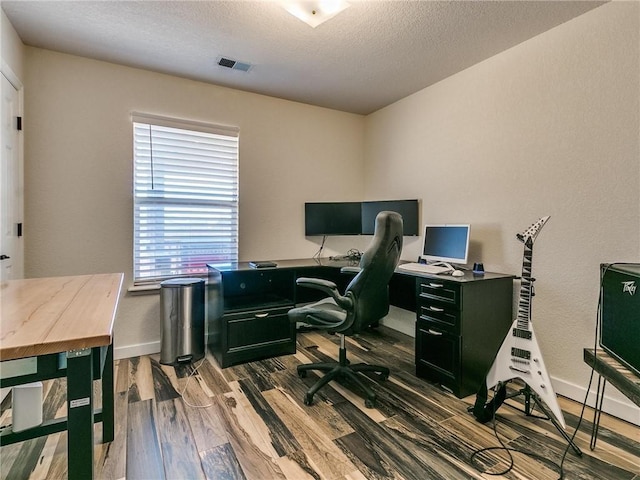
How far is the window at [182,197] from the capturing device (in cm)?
292

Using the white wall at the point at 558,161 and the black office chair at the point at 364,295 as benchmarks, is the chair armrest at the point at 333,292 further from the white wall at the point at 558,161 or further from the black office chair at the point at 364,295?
the white wall at the point at 558,161

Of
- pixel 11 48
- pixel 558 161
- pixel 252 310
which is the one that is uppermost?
pixel 11 48

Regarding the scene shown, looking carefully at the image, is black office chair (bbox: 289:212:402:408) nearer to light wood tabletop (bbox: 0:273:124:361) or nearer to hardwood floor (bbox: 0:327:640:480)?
hardwood floor (bbox: 0:327:640:480)

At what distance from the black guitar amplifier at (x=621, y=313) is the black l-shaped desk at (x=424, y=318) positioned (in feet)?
2.28

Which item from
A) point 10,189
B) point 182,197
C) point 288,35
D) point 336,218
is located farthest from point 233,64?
point 10,189

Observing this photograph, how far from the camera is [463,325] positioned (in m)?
2.15

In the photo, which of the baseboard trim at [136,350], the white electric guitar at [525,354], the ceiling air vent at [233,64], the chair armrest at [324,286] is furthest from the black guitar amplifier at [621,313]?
the baseboard trim at [136,350]

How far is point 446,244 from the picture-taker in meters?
2.79

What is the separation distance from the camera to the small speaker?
4.62 ft

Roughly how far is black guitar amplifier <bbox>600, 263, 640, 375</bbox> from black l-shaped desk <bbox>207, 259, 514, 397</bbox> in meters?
0.69

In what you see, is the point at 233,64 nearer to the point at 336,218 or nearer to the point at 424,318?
the point at 336,218

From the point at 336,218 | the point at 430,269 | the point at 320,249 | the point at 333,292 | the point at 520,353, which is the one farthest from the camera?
the point at 320,249

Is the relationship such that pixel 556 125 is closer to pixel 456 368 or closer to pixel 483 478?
pixel 456 368

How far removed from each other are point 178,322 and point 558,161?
316cm
